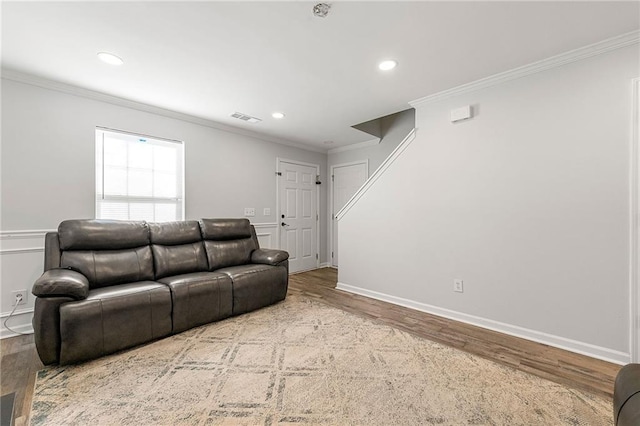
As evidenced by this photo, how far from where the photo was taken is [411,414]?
4.84 feet

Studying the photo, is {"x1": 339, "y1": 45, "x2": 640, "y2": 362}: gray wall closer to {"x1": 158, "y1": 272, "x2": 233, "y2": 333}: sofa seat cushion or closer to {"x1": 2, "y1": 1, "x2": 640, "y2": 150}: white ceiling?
{"x1": 2, "y1": 1, "x2": 640, "y2": 150}: white ceiling

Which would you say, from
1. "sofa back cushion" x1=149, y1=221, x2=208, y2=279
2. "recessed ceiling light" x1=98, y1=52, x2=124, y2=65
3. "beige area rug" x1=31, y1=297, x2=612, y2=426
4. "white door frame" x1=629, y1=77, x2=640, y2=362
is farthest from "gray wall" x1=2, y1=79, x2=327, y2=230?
"white door frame" x1=629, y1=77, x2=640, y2=362

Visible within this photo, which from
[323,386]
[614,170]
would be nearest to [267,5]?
Answer: [323,386]

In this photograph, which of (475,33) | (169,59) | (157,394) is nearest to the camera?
(157,394)

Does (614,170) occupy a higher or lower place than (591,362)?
higher

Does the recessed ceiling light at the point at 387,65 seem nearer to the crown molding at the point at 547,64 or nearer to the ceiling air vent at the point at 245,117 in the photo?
the crown molding at the point at 547,64

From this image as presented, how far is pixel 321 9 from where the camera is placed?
5.55ft

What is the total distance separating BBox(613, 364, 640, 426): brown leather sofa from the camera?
0.78m

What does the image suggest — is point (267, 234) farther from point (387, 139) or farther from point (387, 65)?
point (387, 65)

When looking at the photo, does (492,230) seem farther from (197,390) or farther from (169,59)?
(169,59)

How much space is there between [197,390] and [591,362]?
110 inches

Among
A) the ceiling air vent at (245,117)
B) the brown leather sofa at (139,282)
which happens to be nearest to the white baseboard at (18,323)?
the brown leather sofa at (139,282)

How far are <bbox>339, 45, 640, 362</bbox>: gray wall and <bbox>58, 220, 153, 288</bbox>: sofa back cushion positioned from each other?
282cm

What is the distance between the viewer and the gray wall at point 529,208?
204 centimetres
